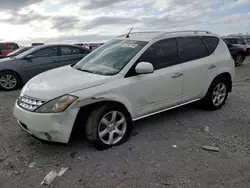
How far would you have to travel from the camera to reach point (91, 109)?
3.16 m

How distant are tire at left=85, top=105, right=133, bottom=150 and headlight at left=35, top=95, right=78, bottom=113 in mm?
387

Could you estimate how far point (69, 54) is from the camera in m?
8.20

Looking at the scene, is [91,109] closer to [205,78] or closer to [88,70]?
[88,70]

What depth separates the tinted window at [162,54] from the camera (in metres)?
3.72

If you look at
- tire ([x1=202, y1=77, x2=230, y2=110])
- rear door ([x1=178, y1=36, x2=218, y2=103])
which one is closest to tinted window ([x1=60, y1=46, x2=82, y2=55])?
rear door ([x1=178, y1=36, x2=218, y2=103])

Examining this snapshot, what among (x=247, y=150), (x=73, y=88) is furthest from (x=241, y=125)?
(x=73, y=88)

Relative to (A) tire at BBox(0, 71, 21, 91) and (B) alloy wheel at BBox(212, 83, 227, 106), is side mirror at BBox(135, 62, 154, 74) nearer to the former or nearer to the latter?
(B) alloy wheel at BBox(212, 83, 227, 106)

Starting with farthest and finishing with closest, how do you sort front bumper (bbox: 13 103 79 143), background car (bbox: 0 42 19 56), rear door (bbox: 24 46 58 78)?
background car (bbox: 0 42 19 56), rear door (bbox: 24 46 58 78), front bumper (bbox: 13 103 79 143)

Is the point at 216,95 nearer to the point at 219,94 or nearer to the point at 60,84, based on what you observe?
the point at 219,94

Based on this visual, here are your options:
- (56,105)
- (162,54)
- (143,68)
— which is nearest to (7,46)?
(162,54)

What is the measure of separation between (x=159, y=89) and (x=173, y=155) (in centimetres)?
111

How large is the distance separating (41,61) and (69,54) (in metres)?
1.06

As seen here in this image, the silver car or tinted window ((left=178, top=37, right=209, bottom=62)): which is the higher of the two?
tinted window ((left=178, top=37, right=209, bottom=62))

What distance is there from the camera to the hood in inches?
119
